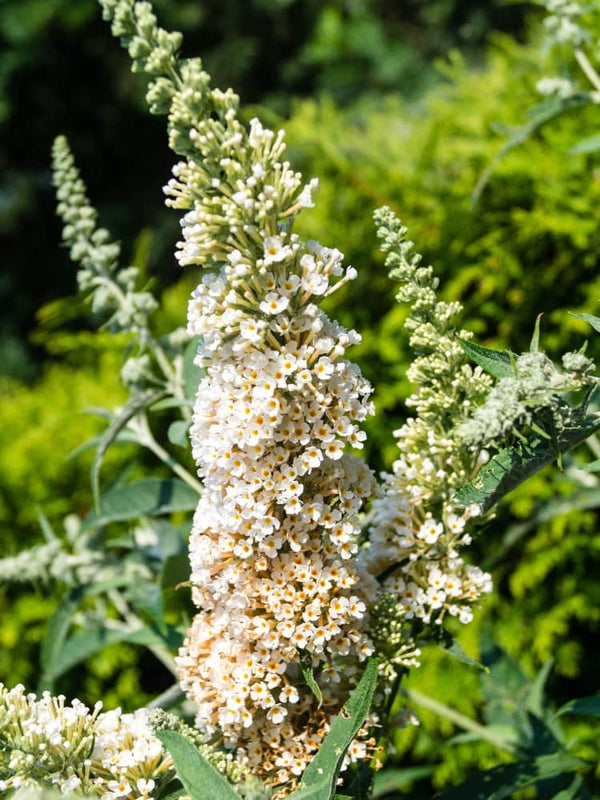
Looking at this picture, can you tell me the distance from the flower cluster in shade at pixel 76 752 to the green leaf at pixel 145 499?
21.4 inches

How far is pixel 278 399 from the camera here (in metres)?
0.85

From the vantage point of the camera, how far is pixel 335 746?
81 cm

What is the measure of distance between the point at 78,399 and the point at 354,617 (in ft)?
7.13

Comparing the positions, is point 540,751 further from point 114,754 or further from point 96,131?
point 96,131

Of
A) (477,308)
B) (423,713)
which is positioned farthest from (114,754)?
(477,308)

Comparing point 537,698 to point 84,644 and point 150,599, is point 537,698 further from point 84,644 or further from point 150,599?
point 84,644

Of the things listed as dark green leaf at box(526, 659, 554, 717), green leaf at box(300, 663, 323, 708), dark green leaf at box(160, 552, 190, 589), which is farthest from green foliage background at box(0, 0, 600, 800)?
green leaf at box(300, 663, 323, 708)

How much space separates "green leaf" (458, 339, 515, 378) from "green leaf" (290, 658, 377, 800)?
1.09 ft

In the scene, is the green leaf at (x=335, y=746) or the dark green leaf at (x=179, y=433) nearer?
the green leaf at (x=335, y=746)

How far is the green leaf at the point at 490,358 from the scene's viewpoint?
880 mm

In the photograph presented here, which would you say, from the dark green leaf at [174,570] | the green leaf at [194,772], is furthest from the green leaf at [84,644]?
the green leaf at [194,772]

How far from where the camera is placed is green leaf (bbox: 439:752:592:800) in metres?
1.04

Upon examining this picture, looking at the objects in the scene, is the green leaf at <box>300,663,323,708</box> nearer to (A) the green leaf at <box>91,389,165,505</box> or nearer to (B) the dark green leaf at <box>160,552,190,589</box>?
(B) the dark green leaf at <box>160,552,190,589</box>

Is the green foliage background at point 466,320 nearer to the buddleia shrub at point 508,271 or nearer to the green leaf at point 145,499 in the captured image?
the buddleia shrub at point 508,271
